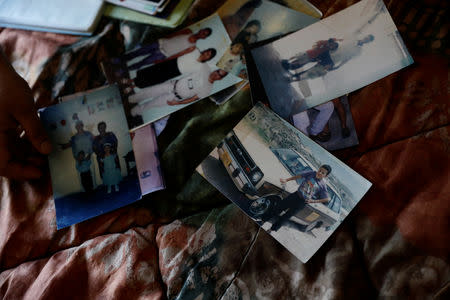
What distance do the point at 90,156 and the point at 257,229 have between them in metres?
0.41

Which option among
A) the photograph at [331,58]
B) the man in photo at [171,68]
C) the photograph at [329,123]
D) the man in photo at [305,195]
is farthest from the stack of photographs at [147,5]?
the man in photo at [305,195]

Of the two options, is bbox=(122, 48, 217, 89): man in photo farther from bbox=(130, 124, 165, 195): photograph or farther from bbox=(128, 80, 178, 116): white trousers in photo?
bbox=(130, 124, 165, 195): photograph

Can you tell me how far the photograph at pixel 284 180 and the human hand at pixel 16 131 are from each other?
0.37m

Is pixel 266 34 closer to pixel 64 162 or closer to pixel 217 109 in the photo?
pixel 217 109

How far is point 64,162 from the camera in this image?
77 centimetres

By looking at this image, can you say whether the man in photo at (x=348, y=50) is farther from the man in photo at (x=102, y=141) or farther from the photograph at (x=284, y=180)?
the man in photo at (x=102, y=141)

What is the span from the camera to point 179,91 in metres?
0.77

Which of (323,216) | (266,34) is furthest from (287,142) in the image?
(266,34)

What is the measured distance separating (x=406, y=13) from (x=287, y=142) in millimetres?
351

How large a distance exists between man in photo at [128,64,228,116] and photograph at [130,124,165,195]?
0.17 feet

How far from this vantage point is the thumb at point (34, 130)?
0.73 meters

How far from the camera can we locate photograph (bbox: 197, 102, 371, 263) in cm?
59

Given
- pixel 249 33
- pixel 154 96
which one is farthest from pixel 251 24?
pixel 154 96

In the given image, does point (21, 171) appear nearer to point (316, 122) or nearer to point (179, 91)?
point (179, 91)
